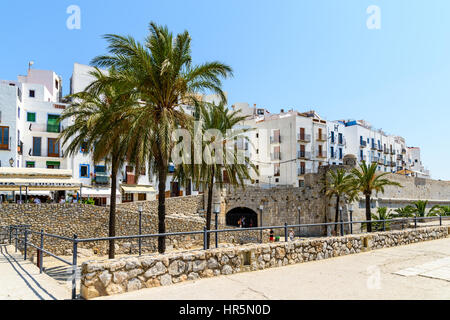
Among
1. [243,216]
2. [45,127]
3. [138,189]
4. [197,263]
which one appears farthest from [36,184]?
[243,216]

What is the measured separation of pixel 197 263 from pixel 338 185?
2666cm

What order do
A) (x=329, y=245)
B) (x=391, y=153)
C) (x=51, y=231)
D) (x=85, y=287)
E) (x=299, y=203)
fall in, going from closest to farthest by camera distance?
(x=85, y=287) → (x=329, y=245) → (x=51, y=231) → (x=299, y=203) → (x=391, y=153)

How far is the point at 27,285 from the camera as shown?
7.40 m

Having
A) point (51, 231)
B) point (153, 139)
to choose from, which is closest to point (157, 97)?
point (153, 139)

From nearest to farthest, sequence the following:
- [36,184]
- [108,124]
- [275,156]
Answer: [108,124]
[36,184]
[275,156]

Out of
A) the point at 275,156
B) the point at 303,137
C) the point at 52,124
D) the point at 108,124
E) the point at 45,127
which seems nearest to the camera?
the point at 108,124

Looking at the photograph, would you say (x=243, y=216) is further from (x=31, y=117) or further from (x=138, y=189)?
(x=31, y=117)

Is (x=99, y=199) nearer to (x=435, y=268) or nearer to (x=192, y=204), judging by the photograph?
(x=192, y=204)

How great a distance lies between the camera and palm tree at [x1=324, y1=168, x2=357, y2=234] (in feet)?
104

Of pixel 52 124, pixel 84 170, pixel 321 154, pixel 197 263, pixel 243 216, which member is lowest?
pixel 243 216

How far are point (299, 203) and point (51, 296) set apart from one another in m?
32.9

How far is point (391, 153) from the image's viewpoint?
6825 cm

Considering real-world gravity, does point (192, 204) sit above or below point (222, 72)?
below

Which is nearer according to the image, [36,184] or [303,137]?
[36,184]
